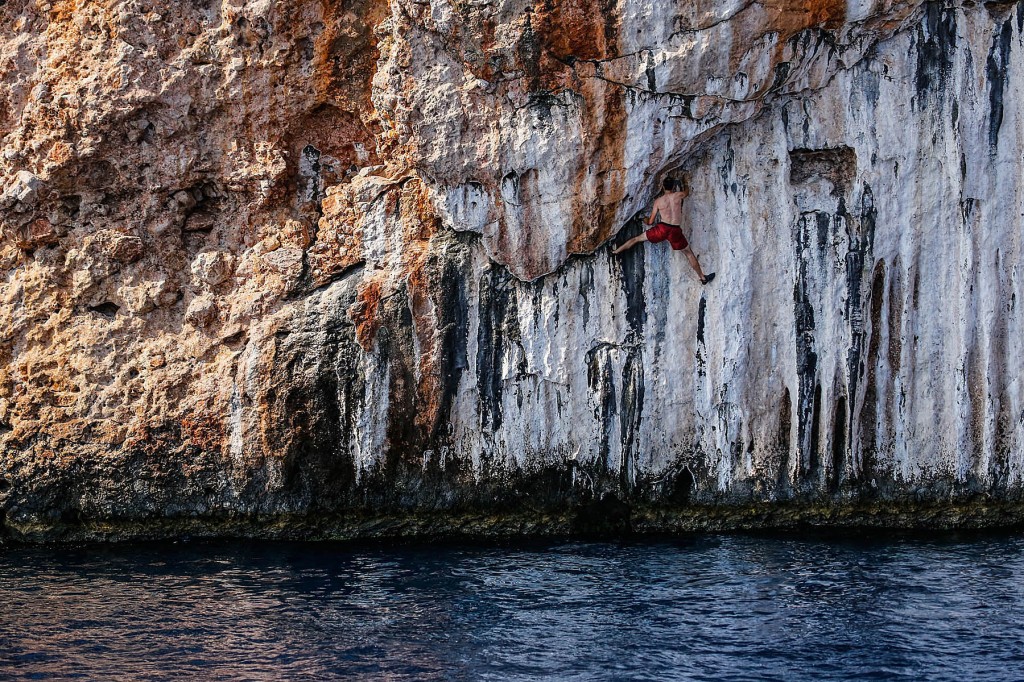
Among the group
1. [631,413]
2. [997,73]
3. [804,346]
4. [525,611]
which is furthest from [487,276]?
[997,73]

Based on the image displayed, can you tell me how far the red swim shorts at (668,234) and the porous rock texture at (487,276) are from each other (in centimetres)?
26

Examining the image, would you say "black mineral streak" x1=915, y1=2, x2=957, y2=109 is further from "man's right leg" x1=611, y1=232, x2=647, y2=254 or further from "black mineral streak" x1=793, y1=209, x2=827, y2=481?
"man's right leg" x1=611, y1=232, x2=647, y2=254

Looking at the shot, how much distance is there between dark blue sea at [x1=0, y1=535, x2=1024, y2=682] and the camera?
28.9ft

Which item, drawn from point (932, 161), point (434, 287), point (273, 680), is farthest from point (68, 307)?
point (932, 161)

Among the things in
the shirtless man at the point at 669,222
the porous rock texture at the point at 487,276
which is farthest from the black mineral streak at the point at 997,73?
the shirtless man at the point at 669,222

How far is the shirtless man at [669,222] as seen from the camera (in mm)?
11398

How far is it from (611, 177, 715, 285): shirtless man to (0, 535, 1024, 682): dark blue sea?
2976mm

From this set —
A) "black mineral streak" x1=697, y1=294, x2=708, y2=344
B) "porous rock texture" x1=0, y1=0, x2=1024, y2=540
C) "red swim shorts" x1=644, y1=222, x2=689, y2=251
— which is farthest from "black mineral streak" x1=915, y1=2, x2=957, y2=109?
"black mineral streak" x1=697, y1=294, x2=708, y2=344

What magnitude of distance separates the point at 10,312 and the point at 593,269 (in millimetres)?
6150

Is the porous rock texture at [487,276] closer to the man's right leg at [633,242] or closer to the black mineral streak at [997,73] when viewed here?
the black mineral streak at [997,73]

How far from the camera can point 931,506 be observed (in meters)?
11.8

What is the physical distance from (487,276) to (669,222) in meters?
1.90

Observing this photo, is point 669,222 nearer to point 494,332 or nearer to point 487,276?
point 487,276

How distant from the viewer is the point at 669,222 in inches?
451
